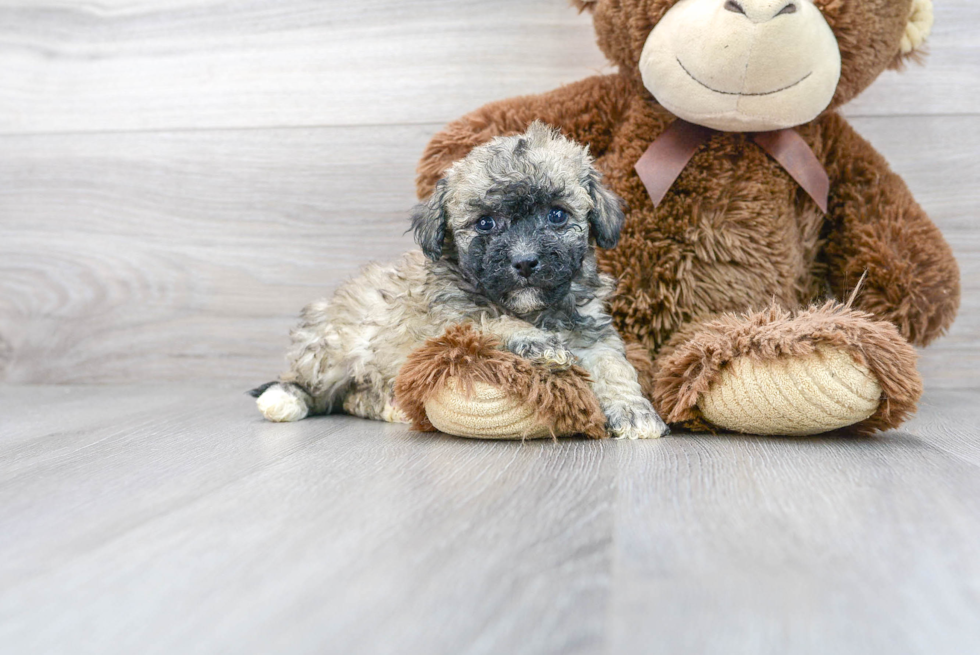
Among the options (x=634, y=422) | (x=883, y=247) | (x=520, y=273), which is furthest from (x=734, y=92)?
(x=634, y=422)

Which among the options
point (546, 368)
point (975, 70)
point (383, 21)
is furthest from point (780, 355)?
point (383, 21)

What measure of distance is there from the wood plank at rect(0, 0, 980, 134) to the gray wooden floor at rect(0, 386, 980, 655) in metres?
1.24

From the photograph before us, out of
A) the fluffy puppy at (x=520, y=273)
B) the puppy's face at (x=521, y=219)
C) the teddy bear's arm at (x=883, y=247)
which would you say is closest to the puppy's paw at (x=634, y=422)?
the fluffy puppy at (x=520, y=273)

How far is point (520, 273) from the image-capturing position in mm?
1522

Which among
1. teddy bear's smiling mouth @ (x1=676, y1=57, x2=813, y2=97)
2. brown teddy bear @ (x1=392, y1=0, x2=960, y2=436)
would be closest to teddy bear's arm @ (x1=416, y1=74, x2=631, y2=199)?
brown teddy bear @ (x1=392, y1=0, x2=960, y2=436)

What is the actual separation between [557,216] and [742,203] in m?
0.50

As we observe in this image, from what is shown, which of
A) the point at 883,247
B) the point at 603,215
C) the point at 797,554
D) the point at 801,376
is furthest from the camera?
the point at 883,247

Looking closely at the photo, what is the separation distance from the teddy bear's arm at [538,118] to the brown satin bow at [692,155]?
16cm

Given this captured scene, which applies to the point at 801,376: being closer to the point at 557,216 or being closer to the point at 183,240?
the point at 557,216

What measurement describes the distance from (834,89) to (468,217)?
85cm

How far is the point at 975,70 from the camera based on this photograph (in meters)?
2.22

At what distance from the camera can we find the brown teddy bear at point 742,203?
1511mm

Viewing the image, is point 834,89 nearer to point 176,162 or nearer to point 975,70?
point 975,70

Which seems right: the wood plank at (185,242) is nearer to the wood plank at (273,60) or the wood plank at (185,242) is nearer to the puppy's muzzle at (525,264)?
the wood plank at (273,60)
